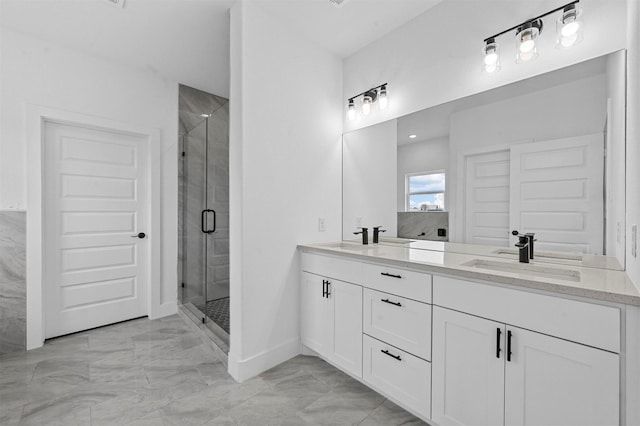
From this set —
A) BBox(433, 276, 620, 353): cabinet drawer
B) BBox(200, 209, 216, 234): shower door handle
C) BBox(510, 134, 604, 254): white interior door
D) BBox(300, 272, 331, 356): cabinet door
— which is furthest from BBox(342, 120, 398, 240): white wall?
BBox(200, 209, 216, 234): shower door handle

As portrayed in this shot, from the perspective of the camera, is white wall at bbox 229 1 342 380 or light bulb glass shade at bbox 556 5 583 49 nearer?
light bulb glass shade at bbox 556 5 583 49

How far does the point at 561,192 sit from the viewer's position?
1555 millimetres

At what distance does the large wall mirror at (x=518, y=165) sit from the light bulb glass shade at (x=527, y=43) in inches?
5.2

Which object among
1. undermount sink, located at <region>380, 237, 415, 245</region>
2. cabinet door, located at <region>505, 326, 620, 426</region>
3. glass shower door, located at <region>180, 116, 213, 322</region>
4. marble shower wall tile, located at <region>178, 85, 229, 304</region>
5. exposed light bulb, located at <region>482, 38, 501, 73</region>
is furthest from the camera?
glass shower door, located at <region>180, 116, 213, 322</region>

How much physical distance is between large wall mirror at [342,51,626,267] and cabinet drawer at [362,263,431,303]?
1.95 ft

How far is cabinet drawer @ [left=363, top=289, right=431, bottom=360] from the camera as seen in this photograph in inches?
60.8

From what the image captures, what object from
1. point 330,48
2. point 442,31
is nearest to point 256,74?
point 330,48

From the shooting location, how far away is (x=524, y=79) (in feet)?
5.54

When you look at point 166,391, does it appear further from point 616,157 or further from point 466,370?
point 616,157

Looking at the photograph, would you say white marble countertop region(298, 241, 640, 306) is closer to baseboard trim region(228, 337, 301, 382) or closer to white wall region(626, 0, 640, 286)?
white wall region(626, 0, 640, 286)

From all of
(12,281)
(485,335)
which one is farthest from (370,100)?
(12,281)

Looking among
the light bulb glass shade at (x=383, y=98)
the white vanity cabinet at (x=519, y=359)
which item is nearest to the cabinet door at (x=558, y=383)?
the white vanity cabinet at (x=519, y=359)

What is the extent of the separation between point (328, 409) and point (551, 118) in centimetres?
206

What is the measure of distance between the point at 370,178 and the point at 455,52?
1.08 m
